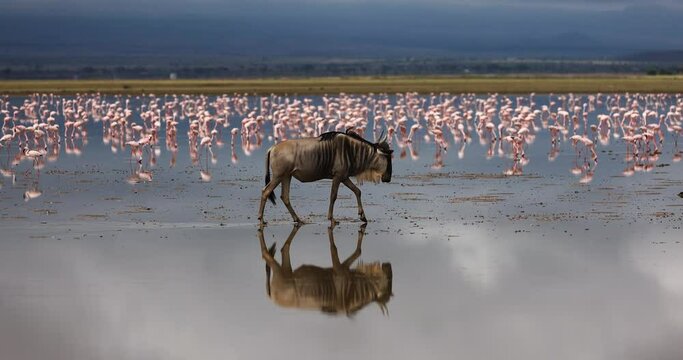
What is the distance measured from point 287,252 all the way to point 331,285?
1.99m

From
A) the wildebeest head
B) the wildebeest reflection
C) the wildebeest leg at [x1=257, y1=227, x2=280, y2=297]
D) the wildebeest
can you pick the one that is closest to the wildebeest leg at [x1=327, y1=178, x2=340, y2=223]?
the wildebeest

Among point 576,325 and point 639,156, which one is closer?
point 576,325

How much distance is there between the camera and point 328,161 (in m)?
14.7

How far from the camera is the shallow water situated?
896 cm

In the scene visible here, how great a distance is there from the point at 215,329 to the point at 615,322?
115 inches

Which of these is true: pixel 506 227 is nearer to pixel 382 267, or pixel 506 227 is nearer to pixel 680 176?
pixel 382 267

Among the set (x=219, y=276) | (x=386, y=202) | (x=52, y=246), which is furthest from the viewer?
(x=386, y=202)

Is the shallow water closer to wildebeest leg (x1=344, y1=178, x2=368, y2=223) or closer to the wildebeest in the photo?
wildebeest leg (x1=344, y1=178, x2=368, y2=223)

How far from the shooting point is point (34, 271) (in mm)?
11750

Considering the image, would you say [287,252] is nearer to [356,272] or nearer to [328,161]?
[356,272]

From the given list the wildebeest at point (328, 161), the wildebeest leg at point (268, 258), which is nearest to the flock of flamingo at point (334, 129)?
the wildebeest at point (328, 161)

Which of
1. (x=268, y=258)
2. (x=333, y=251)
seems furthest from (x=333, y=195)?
(x=268, y=258)

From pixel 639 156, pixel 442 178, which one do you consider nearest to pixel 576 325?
pixel 442 178

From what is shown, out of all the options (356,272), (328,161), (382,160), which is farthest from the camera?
(382,160)
